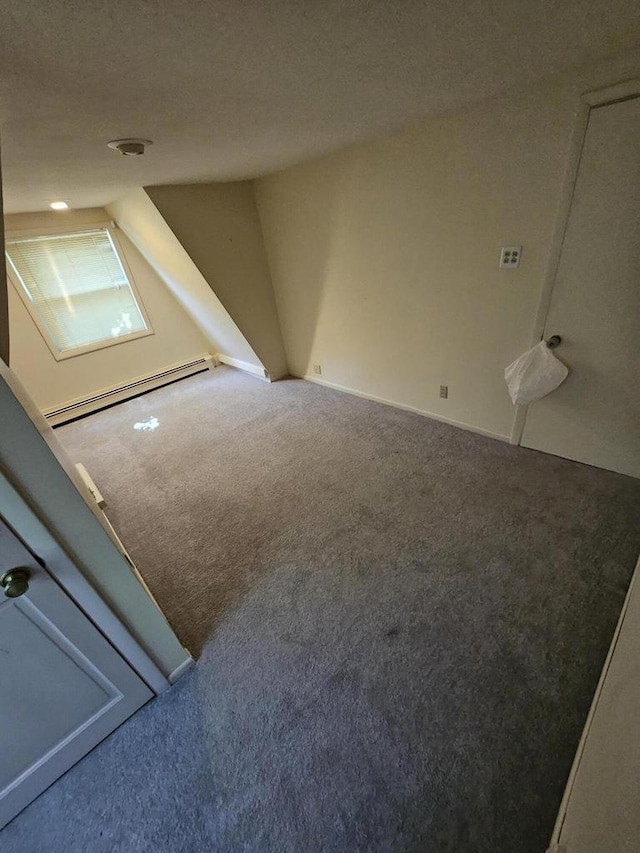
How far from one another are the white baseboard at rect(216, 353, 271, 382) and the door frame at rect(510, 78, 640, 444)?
8.72 feet

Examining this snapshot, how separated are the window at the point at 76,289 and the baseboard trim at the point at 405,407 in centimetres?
210

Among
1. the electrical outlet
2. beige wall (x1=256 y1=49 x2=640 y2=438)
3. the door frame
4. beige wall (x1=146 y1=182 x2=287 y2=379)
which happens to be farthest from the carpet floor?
beige wall (x1=146 y1=182 x2=287 y2=379)

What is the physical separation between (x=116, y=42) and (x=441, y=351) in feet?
7.14

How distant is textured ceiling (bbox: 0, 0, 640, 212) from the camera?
2.31 feet

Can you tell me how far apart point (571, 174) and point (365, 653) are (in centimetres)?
229

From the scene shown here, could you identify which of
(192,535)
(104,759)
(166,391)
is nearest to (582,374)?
(192,535)

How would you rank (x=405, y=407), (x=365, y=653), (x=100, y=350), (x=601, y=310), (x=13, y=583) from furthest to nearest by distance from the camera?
(x=100, y=350), (x=405, y=407), (x=601, y=310), (x=365, y=653), (x=13, y=583)

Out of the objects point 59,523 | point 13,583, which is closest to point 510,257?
point 59,523

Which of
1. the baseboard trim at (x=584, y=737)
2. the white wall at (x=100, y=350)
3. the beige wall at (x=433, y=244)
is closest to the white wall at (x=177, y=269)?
the white wall at (x=100, y=350)

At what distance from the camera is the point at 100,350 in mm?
3676

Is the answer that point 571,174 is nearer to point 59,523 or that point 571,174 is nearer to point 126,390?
point 59,523

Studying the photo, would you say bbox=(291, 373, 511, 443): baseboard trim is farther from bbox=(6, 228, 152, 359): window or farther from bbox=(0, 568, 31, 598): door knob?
bbox=(0, 568, 31, 598): door knob

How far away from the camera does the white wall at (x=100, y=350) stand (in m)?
3.16

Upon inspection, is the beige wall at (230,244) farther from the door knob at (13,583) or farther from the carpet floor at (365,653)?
the door knob at (13,583)
